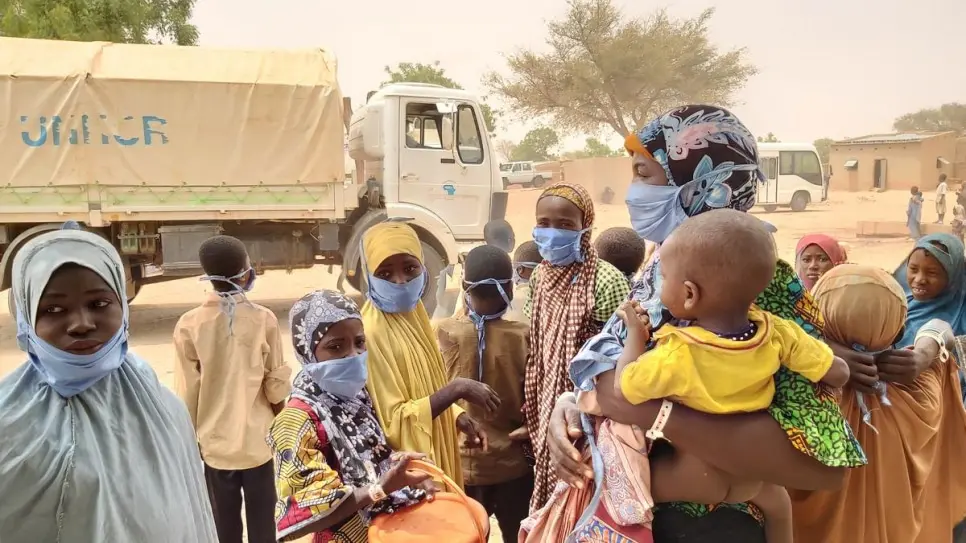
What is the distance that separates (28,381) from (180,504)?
18.1 inches

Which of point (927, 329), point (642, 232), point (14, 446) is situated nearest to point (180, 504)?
point (14, 446)

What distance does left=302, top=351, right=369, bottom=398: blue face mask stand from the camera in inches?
74.9

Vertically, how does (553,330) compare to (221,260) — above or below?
below

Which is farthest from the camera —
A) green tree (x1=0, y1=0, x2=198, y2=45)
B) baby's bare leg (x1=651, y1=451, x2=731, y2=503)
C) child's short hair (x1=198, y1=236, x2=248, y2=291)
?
green tree (x1=0, y1=0, x2=198, y2=45)

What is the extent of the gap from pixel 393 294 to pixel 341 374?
0.44 m

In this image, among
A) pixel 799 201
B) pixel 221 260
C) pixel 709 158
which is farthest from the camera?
pixel 799 201

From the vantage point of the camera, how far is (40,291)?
1.50 m

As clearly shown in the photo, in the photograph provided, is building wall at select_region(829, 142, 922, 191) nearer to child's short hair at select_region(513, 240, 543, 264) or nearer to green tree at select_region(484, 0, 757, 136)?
green tree at select_region(484, 0, 757, 136)

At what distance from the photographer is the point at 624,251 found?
3.34 meters

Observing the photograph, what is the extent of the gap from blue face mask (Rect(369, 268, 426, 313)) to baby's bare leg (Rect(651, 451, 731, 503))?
1137 mm

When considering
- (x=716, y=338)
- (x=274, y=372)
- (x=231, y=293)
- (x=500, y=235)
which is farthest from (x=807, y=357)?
(x=500, y=235)

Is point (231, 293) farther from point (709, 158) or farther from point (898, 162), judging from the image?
point (898, 162)

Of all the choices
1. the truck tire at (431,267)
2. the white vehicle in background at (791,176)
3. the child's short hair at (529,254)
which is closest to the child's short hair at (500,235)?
the truck tire at (431,267)

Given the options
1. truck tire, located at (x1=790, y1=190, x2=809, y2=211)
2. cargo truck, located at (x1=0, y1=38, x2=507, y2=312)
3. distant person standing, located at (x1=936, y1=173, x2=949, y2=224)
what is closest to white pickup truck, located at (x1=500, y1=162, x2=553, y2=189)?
truck tire, located at (x1=790, y1=190, x2=809, y2=211)
